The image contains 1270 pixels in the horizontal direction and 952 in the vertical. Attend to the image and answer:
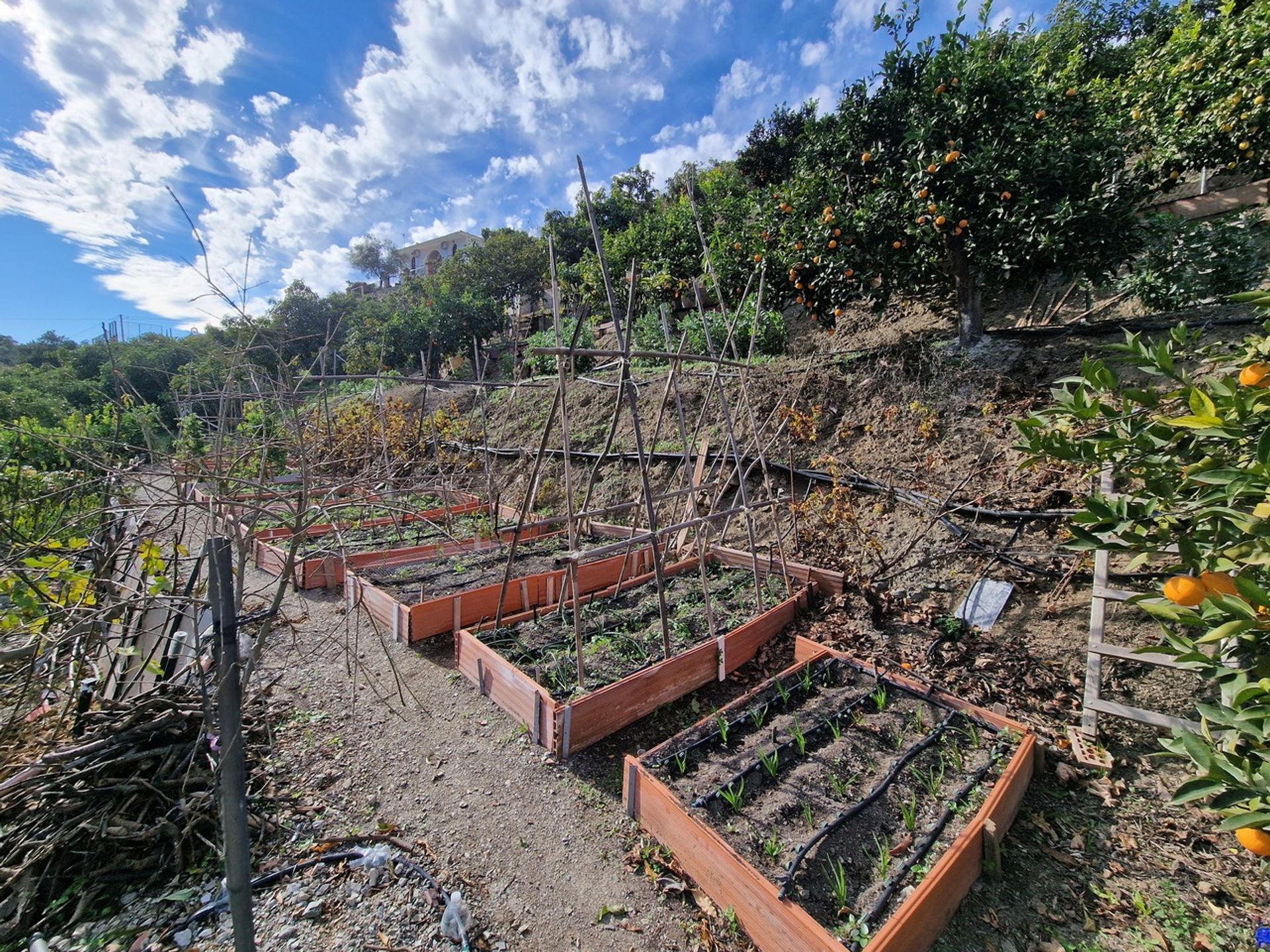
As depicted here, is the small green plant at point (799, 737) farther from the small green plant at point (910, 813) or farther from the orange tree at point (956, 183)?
the orange tree at point (956, 183)

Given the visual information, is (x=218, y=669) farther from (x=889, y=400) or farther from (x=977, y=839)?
(x=889, y=400)

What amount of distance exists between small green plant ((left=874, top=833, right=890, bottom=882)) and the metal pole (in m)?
1.95

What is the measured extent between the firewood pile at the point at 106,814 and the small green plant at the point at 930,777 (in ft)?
9.26

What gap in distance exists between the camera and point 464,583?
4.43 metres

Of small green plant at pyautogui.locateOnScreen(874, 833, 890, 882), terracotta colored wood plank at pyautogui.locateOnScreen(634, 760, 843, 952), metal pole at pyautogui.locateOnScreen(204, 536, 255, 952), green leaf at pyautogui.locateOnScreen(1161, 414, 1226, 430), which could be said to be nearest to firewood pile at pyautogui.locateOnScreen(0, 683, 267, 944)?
metal pole at pyautogui.locateOnScreen(204, 536, 255, 952)

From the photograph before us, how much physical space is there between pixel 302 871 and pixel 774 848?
1.86 meters

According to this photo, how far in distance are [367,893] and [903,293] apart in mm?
6353

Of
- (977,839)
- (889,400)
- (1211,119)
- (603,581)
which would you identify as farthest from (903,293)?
(977,839)

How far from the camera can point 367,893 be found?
1.92 metres

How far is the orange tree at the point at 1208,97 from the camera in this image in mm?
4043

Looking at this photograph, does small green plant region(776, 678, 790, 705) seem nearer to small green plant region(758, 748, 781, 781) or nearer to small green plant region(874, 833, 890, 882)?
small green plant region(758, 748, 781, 781)

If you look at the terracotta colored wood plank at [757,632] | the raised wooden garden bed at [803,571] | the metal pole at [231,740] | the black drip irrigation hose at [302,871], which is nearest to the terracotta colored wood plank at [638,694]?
the terracotta colored wood plank at [757,632]

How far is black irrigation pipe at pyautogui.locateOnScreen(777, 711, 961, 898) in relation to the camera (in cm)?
174

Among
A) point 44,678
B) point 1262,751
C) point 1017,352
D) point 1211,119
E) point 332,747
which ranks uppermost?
point 1211,119
